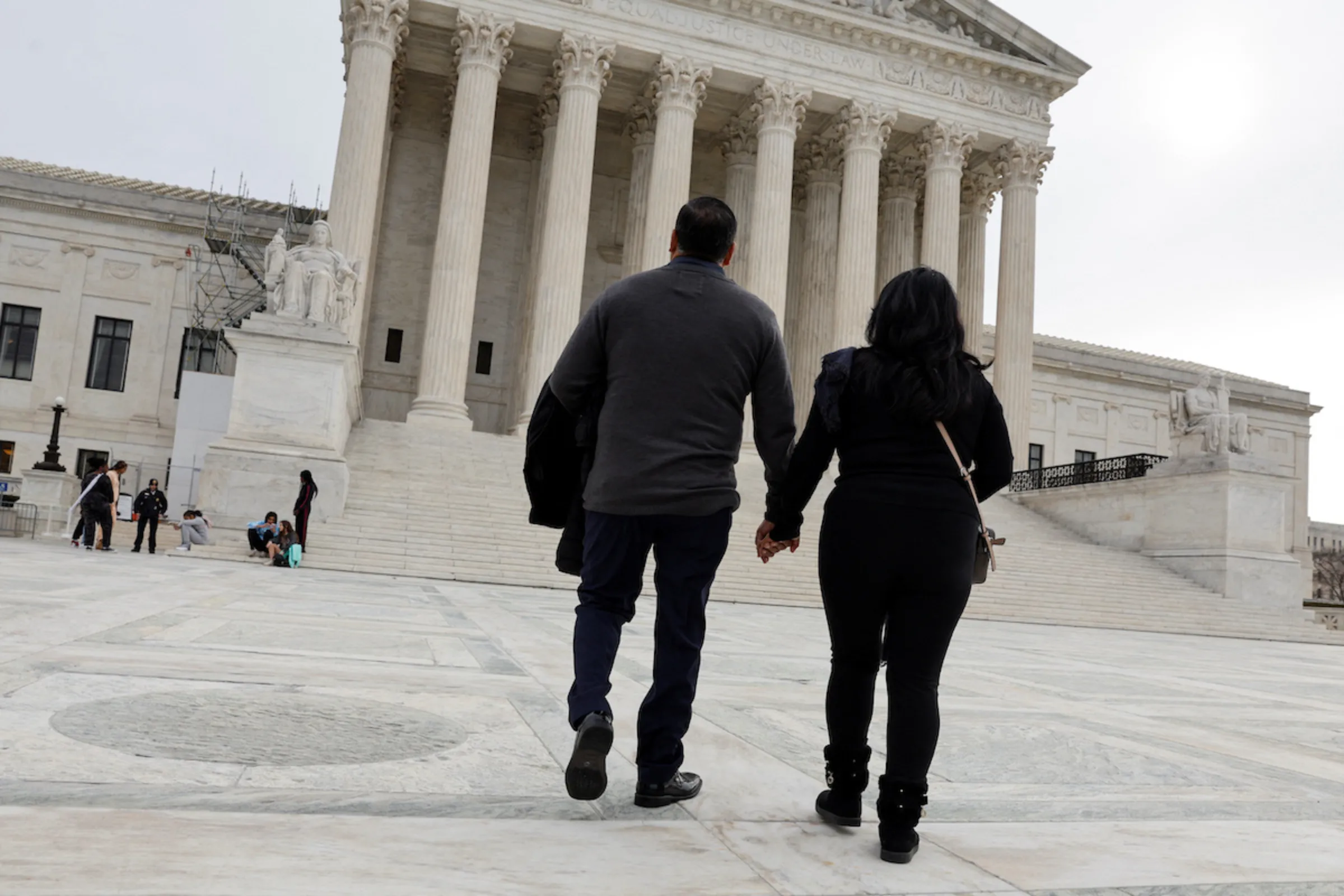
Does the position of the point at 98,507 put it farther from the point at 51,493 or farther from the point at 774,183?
the point at 774,183

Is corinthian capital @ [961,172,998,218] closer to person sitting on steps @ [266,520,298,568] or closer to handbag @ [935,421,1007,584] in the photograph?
person sitting on steps @ [266,520,298,568]

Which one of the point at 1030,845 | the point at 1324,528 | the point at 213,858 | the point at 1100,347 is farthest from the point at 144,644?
the point at 1324,528

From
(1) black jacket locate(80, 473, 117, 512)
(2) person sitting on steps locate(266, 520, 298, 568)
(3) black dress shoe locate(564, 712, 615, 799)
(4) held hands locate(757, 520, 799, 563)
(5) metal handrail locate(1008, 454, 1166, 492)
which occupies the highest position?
(5) metal handrail locate(1008, 454, 1166, 492)

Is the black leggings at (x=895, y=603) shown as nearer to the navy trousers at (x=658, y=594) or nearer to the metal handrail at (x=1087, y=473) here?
the navy trousers at (x=658, y=594)

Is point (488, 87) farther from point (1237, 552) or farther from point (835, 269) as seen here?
point (1237, 552)

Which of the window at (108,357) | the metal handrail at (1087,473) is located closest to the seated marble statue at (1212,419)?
the metal handrail at (1087,473)

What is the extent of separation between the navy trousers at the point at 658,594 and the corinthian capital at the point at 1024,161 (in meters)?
33.5

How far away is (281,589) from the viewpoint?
985cm

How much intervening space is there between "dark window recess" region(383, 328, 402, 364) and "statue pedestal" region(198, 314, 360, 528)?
618 inches

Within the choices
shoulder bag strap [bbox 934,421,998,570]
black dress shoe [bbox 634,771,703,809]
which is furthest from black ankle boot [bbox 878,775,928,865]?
shoulder bag strap [bbox 934,421,998,570]

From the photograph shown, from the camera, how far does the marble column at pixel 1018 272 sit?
3288 centimetres

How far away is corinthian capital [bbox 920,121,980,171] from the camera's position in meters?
32.4

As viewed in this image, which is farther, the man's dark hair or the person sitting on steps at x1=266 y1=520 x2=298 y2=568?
the person sitting on steps at x1=266 y1=520 x2=298 y2=568

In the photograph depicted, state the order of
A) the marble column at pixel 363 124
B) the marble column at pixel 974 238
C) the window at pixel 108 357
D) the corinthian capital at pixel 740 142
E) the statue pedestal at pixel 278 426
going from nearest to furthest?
the statue pedestal at pixel 278 426 → the marble column at pixel 363 124 → the corinthian capital at pixel 740 142 → the window at pixel 108 357 → the marble column at pixel 974 238
